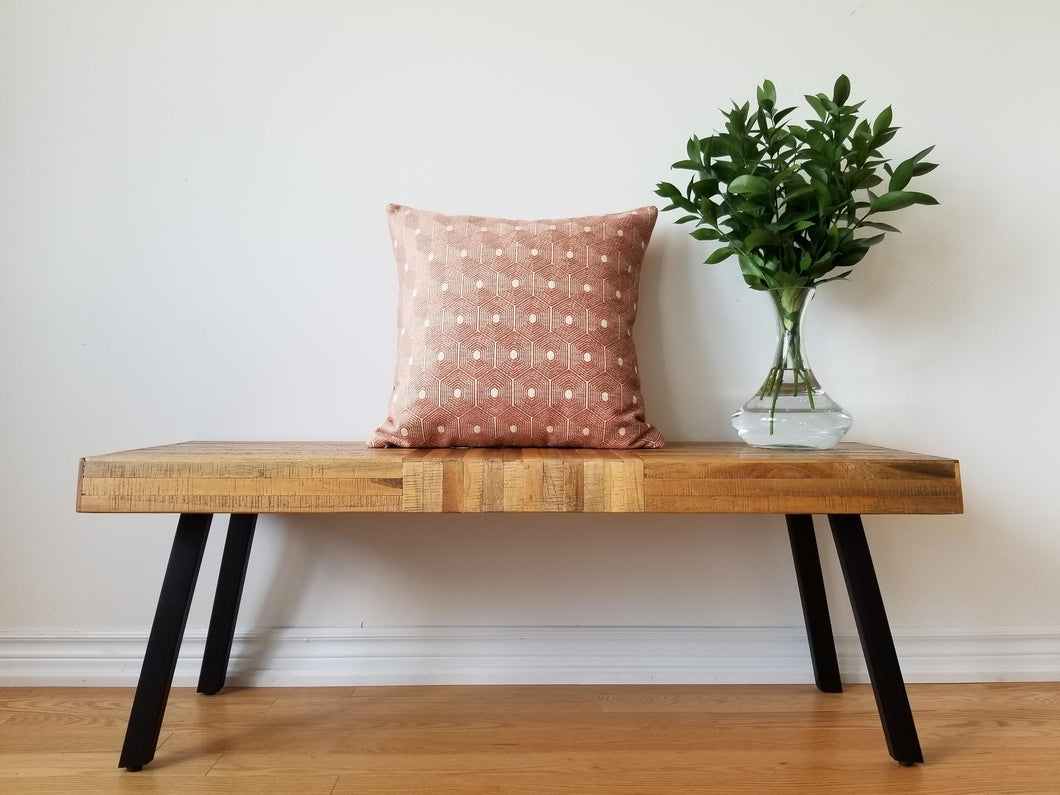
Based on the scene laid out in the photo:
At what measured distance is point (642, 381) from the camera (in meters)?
1.39

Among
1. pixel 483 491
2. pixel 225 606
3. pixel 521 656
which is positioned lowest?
pixel 521 656

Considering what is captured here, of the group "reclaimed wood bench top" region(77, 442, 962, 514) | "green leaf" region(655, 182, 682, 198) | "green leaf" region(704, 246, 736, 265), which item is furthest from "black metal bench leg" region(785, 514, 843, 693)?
"green leaf" region(655, 182, 682, 198)

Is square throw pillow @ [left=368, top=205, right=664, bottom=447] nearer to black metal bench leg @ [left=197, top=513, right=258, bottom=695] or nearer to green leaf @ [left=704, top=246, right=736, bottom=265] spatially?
green leaf @ [left=704, top=246, right=736, bottom=265]

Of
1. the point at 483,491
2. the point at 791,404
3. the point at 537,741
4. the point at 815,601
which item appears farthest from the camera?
the point at 815,601

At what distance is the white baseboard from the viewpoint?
132 centimetres

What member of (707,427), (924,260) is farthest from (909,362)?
(707,427)

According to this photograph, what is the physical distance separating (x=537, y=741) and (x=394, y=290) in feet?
2.59

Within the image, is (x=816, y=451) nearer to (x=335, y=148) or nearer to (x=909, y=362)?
(x=909, y=362)

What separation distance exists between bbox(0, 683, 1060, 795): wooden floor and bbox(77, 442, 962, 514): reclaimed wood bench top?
13.5 inches

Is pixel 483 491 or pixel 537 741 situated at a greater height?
pixel 483 491

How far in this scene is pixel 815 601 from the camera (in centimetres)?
131

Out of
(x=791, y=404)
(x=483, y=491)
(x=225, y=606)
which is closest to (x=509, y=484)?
(x=483, y=491)

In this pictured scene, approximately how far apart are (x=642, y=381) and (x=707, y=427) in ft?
0.48

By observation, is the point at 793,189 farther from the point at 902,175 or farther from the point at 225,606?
the point at 225,606
